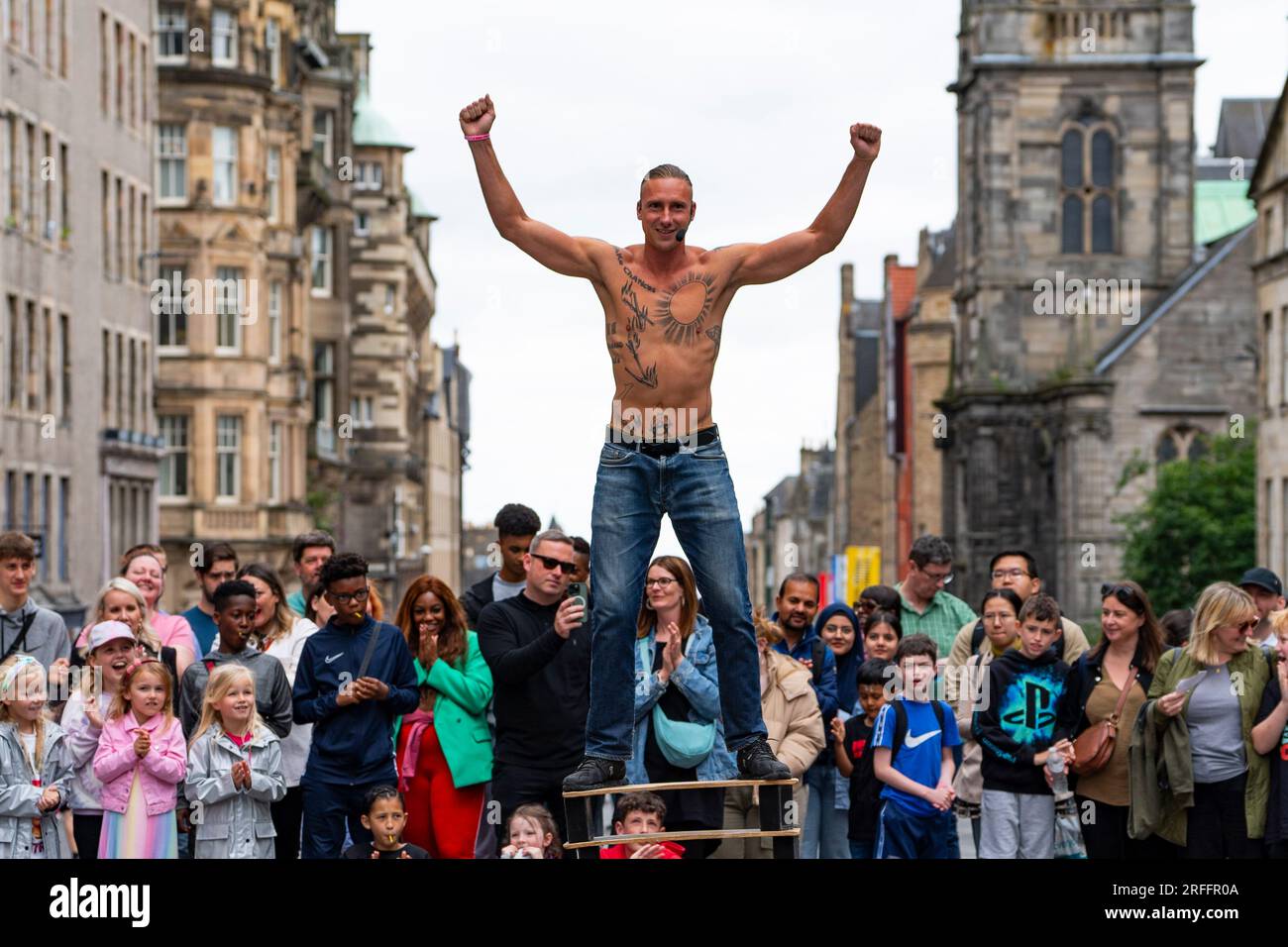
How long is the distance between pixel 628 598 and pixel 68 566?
33785mm

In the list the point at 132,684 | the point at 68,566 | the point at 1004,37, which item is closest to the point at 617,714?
the point at 132,684

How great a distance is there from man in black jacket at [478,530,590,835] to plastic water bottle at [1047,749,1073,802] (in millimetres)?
2635

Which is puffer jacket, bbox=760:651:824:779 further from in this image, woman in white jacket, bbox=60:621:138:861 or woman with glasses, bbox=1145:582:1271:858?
woman in white jacket, bbox=60:621:138:861

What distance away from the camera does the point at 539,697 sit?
41.6 ft

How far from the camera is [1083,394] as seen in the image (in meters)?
67.6

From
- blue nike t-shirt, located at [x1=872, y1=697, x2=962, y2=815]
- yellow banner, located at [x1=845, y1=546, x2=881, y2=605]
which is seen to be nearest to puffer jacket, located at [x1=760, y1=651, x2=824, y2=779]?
blue nike t-shirt, located at [x1=872, y1=697, x2=962, y2=815]

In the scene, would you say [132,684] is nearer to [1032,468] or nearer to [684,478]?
[684,478]

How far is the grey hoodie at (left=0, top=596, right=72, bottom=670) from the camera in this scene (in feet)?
45.0

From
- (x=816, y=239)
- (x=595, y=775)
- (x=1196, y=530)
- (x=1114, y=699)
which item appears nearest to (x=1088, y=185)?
(x=1196, y=530)

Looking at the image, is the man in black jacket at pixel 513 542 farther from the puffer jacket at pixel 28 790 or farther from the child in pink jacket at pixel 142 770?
the puffer jacket at pixel 28 790

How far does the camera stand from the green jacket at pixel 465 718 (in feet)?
44.0

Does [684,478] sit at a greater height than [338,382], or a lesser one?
lesser

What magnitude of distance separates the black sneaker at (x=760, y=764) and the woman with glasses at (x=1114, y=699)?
2726mm
